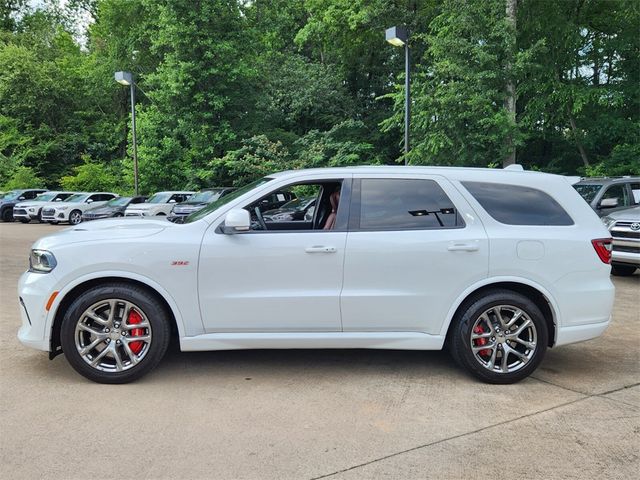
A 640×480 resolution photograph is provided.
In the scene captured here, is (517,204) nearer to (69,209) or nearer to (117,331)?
(117,331)

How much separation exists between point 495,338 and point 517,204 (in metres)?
1.16

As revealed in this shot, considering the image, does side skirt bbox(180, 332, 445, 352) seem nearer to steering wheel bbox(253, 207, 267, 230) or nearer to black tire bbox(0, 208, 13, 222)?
steering wheel bbox(253, 207, 267, 230)

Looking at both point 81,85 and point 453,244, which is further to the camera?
point 81,85

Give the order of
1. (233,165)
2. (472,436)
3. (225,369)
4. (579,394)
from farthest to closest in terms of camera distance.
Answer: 1. (233,165)
2. (225,369)
3. (579,394)
4. (472,436)

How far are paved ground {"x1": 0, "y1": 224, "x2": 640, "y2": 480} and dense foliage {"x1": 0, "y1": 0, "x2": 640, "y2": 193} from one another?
52.1 ft

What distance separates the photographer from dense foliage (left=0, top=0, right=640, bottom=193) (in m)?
19.8

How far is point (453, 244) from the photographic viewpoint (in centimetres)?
443

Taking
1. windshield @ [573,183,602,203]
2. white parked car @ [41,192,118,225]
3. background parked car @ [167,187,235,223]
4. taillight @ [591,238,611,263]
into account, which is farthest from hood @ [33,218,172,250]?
white parked car @ [41,192,118,225]

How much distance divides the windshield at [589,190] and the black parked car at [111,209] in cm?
1843

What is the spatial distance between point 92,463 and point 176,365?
175 cm

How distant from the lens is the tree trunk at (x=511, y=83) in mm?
19297

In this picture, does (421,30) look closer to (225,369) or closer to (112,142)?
(112,142)

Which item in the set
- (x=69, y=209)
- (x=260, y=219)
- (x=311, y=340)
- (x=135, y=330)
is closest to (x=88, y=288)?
(x=135, y=330)

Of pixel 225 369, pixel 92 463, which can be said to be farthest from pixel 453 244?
pixel 92 463
